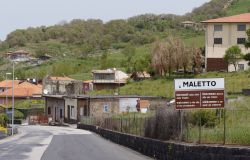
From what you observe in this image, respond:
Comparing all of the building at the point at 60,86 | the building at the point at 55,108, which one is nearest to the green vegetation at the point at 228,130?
the building at the point at 55,108

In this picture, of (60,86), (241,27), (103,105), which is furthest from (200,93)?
(60,86)

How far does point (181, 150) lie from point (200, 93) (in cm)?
224

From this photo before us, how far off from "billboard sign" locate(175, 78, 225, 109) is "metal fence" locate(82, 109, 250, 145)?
0.63m

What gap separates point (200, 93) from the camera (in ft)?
70.6

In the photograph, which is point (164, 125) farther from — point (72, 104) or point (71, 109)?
point (71, 109)

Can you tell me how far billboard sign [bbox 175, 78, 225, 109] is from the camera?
21.2m

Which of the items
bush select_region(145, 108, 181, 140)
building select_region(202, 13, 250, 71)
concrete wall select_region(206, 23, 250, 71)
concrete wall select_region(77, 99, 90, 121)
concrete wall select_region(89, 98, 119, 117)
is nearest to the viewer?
bush select_region(145, 108, 181, 140)

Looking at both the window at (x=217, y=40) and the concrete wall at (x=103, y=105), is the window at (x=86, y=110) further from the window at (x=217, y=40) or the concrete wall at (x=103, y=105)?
the window at (x=217, y=40)

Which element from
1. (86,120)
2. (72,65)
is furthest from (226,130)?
(72,65)

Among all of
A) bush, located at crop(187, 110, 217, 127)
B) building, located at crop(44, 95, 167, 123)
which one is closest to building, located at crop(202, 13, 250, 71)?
building, located at crop(44, 95, 167, 123)

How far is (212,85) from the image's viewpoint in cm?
2144

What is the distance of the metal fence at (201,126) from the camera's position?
19.2 m

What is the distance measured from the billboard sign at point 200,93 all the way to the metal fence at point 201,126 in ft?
2.06

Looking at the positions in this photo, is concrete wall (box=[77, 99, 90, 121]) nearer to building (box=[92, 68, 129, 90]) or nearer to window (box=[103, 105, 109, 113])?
window (box=[103, 105, 109, 113])
